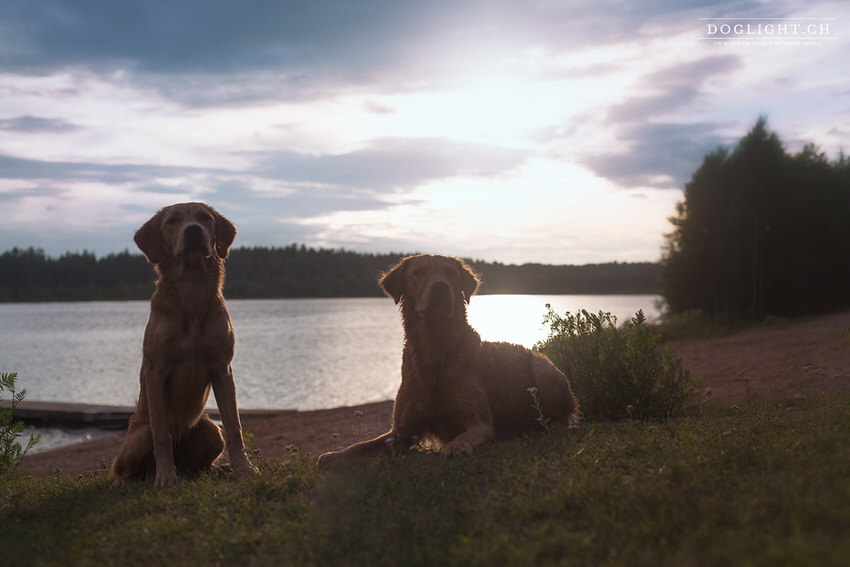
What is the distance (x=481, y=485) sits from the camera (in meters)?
3.71

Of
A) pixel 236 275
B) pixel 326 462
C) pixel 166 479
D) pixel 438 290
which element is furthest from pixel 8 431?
pixel 236 275

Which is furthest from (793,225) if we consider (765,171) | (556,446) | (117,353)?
(117,353)

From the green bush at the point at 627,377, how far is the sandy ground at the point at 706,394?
5.06 feet

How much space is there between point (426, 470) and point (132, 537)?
75.9 inches

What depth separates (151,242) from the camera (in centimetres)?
508

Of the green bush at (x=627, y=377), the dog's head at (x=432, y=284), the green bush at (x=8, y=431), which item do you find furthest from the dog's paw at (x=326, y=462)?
the green bush at (x=8, y=431)

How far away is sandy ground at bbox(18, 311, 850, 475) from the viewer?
888cm

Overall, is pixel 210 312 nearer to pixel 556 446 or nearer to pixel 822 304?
pixel 556 446

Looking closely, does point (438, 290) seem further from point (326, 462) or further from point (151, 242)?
point (151, 242)

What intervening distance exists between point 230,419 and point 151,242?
69.1 inches

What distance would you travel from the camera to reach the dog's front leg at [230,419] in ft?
16.0

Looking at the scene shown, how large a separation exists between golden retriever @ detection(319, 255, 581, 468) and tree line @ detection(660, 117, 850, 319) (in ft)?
79.2

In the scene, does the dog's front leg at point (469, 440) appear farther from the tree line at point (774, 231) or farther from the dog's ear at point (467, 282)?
the tree line at point (774, 231)

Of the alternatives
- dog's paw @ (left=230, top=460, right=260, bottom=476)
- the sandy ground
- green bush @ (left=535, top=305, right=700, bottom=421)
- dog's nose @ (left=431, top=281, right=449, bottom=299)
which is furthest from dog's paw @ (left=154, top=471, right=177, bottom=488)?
green bush @ (left=535, top=305, right=700, bottom=421)
